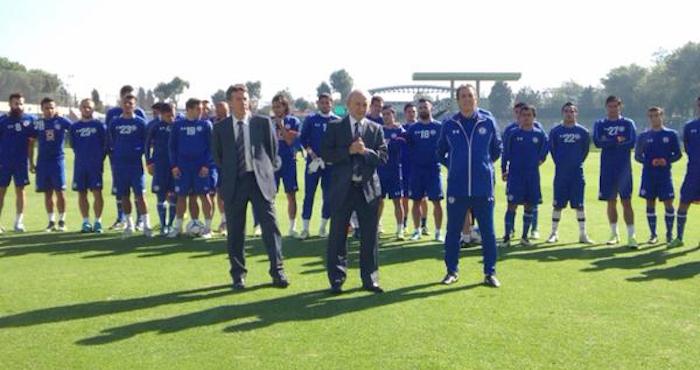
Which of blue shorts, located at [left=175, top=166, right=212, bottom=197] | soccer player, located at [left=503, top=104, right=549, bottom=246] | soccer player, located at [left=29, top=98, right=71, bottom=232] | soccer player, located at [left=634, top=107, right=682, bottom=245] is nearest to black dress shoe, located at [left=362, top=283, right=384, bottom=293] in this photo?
soccer player, located at [left=503, top=104, right=549, bottom=246]

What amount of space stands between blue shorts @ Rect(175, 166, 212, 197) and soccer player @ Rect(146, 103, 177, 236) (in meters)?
0.59

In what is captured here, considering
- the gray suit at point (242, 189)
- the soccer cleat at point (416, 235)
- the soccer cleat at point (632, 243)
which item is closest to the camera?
the gray suit at point (242, 189)

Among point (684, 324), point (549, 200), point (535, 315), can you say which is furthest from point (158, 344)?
point (549, 200)

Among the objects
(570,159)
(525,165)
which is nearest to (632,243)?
(570,159)

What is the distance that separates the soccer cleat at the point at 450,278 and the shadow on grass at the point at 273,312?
0.21 m

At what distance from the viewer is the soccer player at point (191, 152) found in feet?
34.9

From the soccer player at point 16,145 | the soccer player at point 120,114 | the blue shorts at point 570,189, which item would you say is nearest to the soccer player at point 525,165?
the blue shorts at point 570,189

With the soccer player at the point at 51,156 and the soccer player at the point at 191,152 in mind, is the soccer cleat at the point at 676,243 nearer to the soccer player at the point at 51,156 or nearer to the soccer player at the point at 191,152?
the soccer player at the point at 191,152

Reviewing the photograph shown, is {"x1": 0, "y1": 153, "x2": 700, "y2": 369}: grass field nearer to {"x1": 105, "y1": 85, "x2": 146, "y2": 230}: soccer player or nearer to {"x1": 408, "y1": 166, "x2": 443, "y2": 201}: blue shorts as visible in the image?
{"x1": 408, "y1": 166, "x2": 443, "y2": 201}: blue shorts

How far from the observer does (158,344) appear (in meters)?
5.29

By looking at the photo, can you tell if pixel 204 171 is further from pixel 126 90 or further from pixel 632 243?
pixel 632 243

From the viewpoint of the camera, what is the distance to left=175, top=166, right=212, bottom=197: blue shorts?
10711mm

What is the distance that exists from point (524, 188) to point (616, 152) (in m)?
1.56

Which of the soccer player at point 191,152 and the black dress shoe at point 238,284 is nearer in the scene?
the black dress shoe at point 238,284
